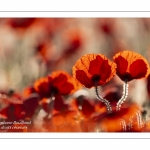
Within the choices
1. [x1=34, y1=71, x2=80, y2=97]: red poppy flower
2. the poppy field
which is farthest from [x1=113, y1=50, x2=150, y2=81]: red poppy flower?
[x1=34, y1=71, x2=80, y2=97]: red poppy flower

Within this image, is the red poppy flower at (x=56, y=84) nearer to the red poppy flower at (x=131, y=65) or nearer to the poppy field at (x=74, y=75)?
the poppy field at (x=74, y=75)

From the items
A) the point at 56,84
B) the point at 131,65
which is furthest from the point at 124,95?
the point at 56,84

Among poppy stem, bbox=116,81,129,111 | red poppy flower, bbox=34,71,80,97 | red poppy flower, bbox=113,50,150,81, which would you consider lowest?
poppy stem, bbox=116,81,129,111

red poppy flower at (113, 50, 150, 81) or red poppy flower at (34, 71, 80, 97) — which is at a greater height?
red poppy flower at (113, 50, 150, 81)

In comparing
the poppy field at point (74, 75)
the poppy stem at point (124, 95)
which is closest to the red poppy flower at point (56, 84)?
the poppy field at point (74, 75)

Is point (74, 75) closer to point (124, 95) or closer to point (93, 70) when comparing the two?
point (93, 70)

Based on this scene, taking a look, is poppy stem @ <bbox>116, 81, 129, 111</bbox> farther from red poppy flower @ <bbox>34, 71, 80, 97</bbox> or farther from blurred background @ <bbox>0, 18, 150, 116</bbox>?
red poppy flower @ <bbox>34, 71, 80, 97</bbox>
